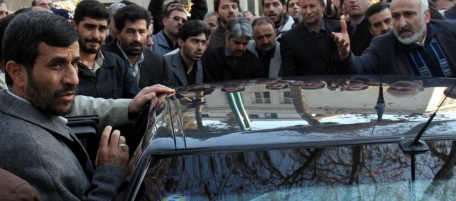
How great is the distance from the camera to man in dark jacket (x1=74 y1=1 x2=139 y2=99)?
424cm

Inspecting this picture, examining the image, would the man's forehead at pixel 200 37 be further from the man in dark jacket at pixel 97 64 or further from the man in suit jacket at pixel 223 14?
the man in dark jacket at pixel 97 64

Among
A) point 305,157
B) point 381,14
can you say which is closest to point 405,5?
point 381,14

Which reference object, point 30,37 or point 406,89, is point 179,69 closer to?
point 406,89

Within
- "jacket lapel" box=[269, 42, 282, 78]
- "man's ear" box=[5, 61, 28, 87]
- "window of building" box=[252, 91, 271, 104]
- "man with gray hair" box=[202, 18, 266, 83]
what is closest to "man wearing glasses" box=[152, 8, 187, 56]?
"man with gray hair" box=[202, 18, 266, 83]

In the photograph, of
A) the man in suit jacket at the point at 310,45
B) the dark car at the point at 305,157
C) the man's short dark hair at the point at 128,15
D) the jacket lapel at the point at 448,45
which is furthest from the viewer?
the man in suit jacket at the point at 310,45

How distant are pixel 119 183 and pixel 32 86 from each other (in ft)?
1.50

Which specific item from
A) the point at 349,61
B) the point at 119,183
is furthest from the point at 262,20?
the point at 119,183

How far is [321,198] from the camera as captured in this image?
212cm

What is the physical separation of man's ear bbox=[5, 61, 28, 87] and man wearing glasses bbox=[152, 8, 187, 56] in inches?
196

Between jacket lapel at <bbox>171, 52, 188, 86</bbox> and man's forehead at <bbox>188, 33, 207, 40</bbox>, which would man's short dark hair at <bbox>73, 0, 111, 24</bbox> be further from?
man's forehead at <bbox>188, 33, 207, 40</bbox>

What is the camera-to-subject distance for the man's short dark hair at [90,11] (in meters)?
4.76

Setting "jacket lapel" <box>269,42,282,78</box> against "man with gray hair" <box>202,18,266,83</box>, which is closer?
"man with gray hair" <box>202,18,266,83</box>

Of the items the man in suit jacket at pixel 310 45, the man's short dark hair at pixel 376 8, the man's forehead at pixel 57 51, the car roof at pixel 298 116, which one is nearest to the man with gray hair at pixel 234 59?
the man in suit jacket at pixel 310 45

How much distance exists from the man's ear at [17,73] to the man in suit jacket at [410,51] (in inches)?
103
